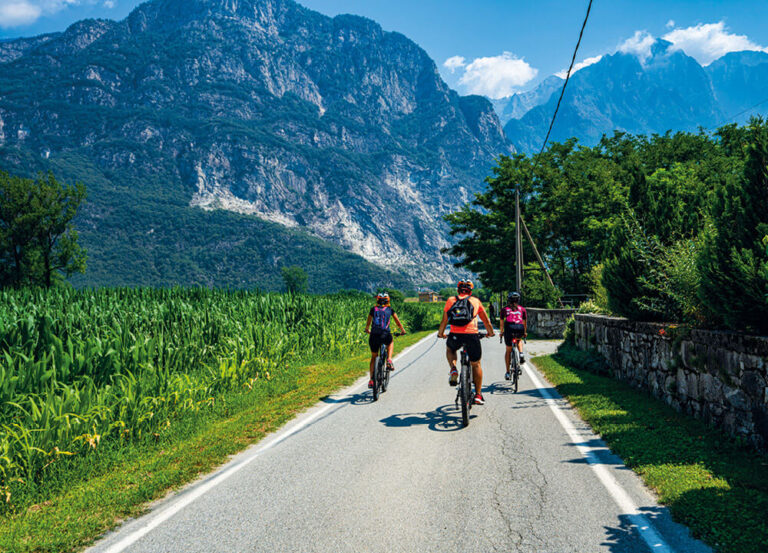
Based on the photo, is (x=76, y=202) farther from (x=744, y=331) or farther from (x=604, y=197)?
(x=744, y=331)

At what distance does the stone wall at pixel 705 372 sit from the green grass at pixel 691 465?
219 mm

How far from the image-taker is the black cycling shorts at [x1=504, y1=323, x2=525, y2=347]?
1043 cm

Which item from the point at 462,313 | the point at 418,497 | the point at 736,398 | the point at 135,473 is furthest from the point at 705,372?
the point at 135,473

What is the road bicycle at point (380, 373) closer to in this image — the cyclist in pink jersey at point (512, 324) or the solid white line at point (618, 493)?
the cyclist in pink jersey at point (512, 324)

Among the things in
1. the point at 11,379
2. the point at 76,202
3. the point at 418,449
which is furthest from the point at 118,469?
the point at 76,202

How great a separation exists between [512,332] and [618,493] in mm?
6059

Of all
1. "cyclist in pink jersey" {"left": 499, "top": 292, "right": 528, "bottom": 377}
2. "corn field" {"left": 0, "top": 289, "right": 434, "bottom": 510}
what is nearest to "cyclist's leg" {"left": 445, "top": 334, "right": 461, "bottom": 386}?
"cyclist in pink jersey" {"left": 499, "top": 292, "right": 528, "bottom": 377}

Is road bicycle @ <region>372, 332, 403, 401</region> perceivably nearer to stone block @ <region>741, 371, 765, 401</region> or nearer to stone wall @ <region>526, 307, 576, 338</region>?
stone block @ <region>741, 371, 765, 401</region>

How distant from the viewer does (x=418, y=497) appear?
14.7 ft

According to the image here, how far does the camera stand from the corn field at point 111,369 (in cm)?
550

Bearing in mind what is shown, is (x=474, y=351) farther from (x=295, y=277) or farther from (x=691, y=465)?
(x=295, y=277)

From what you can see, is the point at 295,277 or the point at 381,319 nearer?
the point at 381,319

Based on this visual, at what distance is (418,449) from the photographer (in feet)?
19.8

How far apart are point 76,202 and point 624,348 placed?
6178 centimetres
